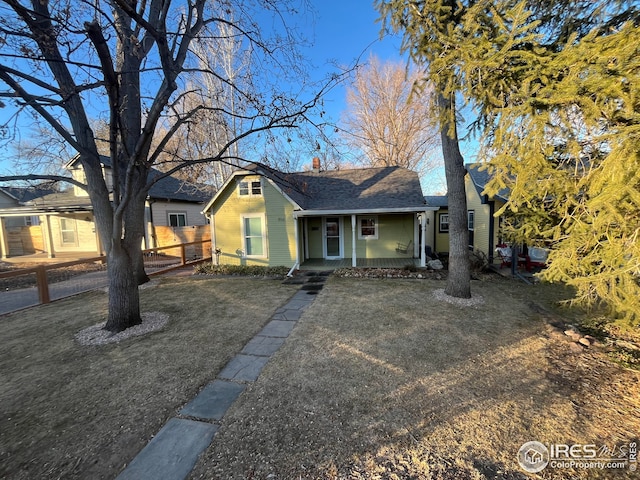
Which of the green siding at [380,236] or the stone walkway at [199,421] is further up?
the green siding at [380,236]

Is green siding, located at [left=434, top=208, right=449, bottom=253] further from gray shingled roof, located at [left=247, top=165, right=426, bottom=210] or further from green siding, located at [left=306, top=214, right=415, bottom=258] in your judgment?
green siding, located at [left=306, top=214, right=415, bottom=258]

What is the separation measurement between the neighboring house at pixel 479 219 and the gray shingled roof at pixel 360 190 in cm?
154

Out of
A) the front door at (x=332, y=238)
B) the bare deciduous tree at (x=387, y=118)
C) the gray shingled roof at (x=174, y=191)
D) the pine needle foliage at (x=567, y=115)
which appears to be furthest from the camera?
the bare deciduous tree at (x=387, y=118)

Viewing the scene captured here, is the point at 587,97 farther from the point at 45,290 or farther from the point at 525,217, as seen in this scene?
the point at 45,290

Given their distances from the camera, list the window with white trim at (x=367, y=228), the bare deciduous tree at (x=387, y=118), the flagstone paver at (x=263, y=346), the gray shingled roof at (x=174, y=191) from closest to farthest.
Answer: the flagstone paver at (x=263, y=346) < the window with white trim at (x=367, y=228) < the gray shingled roof at (x=174, y=191) < the bare deciduous tree at (x=387, y=118)

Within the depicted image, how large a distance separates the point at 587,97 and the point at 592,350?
12.9 feet

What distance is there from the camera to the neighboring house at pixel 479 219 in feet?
36.9

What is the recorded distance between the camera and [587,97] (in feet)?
9.98

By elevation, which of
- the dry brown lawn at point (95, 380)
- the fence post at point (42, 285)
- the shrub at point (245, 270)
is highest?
the fence post at point (42, 285)

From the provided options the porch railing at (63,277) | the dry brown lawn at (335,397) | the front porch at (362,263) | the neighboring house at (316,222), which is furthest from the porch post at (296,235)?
the dry brown lawn at (335,397)

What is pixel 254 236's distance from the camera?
1185 cm

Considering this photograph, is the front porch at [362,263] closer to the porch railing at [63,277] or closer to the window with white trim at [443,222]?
the window with white trim at [443,222]

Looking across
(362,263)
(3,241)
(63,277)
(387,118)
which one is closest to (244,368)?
(362,263)

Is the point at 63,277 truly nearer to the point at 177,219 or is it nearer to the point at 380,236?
the point at 177,219
